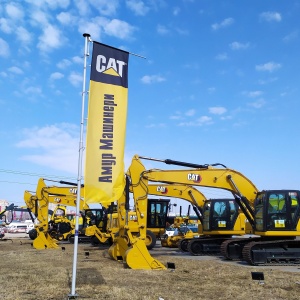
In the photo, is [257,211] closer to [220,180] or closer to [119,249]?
[220,180]

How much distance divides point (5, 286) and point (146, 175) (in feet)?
27.0

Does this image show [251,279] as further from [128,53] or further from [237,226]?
[237,226]

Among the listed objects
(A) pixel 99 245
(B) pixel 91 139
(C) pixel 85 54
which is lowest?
(A) pixel 99 245

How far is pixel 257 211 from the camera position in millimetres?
17484

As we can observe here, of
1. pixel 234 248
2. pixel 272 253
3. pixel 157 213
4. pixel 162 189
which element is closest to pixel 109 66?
pixel 272 253

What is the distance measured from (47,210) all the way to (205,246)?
11913 millimetres

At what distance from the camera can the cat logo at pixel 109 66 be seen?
936 cm

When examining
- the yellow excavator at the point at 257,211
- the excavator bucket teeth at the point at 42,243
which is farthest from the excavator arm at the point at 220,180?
the excavator bucket teeth at the point at 42,243

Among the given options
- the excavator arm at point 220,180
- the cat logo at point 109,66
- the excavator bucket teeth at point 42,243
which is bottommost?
the excavator bucket teeth at point 42,243

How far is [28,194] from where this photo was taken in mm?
29750

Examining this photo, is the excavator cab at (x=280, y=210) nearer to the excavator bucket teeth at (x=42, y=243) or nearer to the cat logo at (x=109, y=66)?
the cat logo at (x=109, y=66)

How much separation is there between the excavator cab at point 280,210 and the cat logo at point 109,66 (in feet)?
32.7

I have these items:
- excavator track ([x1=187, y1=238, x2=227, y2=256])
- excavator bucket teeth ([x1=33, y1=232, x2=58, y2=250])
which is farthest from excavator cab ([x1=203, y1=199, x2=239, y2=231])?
excavator bucket teeth ([x1=33, y1=232, x2=58, y2=250])

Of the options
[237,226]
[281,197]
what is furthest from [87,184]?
[237,226]
